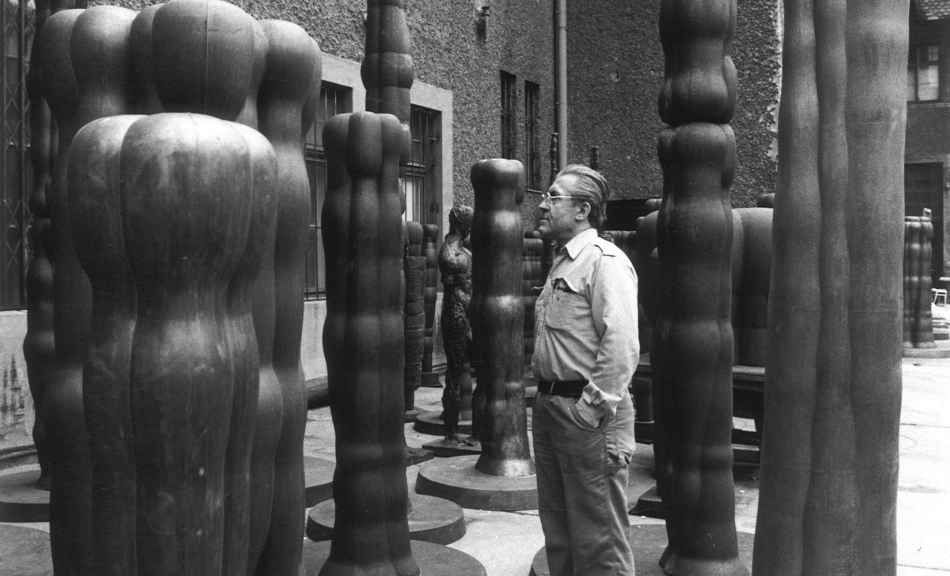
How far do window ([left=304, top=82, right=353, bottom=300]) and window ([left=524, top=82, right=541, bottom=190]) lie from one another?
4240mm

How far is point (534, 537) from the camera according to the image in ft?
14.5

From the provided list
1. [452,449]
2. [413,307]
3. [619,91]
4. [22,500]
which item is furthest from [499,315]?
[619,91]

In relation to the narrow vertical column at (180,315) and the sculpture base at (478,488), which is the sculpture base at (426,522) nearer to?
the sculpture base at (478,488)

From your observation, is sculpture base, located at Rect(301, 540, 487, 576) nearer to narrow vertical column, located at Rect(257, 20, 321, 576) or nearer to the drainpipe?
narrow vertical column, located at Rect(257, 20, 321, 576)

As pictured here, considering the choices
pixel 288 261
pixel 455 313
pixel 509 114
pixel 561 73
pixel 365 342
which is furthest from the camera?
pixel 509 114

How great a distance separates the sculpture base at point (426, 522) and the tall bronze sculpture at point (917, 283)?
943 cm

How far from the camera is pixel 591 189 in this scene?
3.13 metres

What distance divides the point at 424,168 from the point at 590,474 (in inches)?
316

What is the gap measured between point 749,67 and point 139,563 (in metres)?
12.8

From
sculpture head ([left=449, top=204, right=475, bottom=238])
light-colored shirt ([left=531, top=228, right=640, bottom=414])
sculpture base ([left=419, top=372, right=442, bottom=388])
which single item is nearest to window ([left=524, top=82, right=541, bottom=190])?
sculpture base ([left=419, top=372, right=442, bottom=388])

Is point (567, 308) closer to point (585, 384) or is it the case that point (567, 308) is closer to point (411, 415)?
point (585, 384)

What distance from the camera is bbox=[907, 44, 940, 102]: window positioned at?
81.0 feet

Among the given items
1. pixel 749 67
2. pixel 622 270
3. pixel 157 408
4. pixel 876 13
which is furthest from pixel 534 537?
pixel 749 67

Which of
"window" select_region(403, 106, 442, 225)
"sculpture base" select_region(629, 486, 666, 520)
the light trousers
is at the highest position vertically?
"window" select_region(403, 106, 442, 225)
